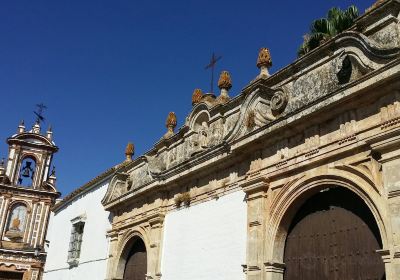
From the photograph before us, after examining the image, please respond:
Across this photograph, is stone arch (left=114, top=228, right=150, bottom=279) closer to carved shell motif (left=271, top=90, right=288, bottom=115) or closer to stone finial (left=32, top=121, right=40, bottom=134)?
carved shell motif (left=271, top=90, right=288, bottom=115)

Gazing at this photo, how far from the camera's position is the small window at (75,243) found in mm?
14125

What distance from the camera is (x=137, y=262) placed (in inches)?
422

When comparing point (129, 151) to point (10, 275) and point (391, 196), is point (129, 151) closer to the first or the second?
point (391, 196)

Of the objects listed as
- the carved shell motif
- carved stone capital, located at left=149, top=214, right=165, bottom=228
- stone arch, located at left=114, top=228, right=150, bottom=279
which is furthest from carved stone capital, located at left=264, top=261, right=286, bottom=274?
stone arch, located at left=114, top=228, right=150, bottom=279

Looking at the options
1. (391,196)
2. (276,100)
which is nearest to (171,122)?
(276,100)

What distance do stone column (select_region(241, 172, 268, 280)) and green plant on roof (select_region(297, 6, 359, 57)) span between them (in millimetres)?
6407

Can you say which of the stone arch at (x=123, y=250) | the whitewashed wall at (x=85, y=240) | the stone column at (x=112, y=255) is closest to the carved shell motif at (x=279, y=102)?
the stone arch at (x=123, y=250)

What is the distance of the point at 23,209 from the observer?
90.5 feet

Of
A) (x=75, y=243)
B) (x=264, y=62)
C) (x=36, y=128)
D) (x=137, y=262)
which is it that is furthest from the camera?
(x=36, y=128)

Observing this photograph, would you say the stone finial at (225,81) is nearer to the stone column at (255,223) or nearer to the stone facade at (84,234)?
the stone column at (255,223)

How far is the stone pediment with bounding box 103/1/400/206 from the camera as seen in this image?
5602 mm

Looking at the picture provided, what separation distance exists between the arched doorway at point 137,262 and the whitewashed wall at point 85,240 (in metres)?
1.08

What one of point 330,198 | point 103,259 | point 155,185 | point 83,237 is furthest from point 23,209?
point 330,198

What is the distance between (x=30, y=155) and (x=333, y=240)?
25789 mm
